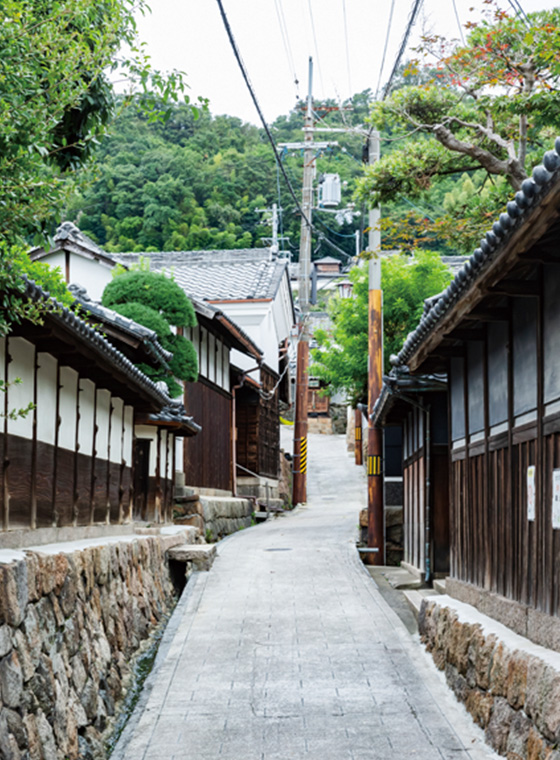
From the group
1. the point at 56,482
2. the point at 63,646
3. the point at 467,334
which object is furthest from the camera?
the point at 56,482

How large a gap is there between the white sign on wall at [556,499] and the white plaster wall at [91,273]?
1975cm

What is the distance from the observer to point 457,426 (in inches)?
477

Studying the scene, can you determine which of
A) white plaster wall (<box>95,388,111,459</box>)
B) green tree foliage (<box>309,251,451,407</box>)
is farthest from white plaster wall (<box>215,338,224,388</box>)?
white plaster wall (<box>95,388,111,459</box>)

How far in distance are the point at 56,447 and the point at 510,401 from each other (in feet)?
22.1

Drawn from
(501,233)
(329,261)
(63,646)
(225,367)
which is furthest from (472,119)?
(329,261)

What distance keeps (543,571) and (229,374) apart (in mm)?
25244

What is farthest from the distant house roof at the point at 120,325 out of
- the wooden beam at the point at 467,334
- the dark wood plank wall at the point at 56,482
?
the wooden beam at the point at 467,334

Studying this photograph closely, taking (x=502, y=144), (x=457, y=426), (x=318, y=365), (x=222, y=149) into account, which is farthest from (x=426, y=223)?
(x=222, y=149)

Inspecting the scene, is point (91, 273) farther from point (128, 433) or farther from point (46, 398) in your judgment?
point (46, 398)

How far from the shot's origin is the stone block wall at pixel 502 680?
6.23m

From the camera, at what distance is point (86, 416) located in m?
14.4

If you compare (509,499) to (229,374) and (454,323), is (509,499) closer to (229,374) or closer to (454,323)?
(454,323)

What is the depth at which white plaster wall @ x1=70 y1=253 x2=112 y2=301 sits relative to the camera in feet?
82.9

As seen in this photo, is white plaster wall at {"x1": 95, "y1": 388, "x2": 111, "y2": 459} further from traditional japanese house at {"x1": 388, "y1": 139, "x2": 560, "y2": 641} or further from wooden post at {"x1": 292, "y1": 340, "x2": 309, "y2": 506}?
wooden post at {"x1": 292, "y1": 340, "x2": 309, "y2": 506}
